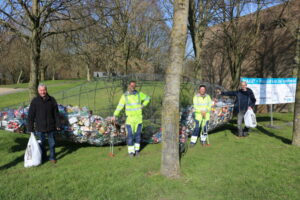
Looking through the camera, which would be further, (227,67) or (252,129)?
(227,67)

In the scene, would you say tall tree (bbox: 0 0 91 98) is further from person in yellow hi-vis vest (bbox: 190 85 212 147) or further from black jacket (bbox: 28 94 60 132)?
person in yellow hi-vis vest (bbox: 190 85 212 147)

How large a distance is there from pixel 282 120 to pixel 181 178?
7716 millimetres

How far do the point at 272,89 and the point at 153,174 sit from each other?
658cm

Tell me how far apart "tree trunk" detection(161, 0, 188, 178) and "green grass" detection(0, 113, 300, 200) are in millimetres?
310

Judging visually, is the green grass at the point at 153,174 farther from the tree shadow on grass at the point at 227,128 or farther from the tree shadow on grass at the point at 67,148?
the tree shadow on grass at the point at 227,128

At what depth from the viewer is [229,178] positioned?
396 centimetres

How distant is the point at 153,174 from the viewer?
4.08 m

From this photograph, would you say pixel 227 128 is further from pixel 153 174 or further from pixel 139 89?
pixel 153 174

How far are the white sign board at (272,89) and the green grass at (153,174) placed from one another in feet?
8.39

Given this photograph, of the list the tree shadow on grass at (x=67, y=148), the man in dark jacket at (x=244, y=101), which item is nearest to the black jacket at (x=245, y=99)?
the man in dark jacket at (x=244, y=101)

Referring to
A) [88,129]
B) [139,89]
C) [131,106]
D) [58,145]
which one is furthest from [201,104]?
[58,145]

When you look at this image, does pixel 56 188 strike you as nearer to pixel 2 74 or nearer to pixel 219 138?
pixel 219 138

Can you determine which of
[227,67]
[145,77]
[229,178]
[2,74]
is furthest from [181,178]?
[2,74]

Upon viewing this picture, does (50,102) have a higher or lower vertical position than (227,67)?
lower
